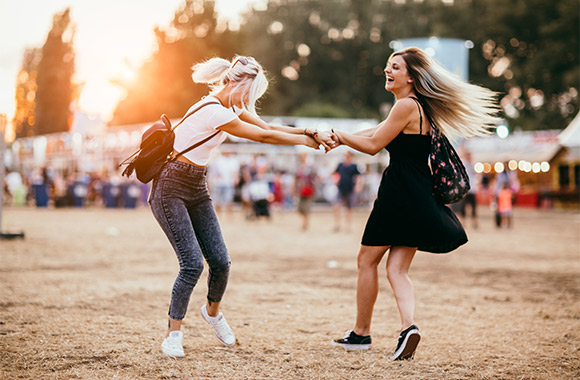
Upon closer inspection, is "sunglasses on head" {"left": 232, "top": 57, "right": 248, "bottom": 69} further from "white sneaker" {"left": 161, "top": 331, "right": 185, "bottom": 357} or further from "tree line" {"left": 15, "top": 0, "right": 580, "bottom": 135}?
"tree line" {"left": 15, "top": 0, "right": 580, "bottom": 135}

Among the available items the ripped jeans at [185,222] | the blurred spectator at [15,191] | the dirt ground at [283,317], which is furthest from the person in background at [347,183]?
the blurred spectator at [15,191]

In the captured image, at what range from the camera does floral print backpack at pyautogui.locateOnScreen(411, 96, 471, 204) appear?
4438mm

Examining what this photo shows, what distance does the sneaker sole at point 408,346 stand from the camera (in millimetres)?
4375

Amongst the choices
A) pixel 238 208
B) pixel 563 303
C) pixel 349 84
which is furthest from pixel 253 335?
pixel 349 84

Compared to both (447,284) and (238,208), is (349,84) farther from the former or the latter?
(447,284)

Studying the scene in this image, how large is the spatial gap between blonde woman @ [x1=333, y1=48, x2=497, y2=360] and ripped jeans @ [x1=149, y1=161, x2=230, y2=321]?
1.07m

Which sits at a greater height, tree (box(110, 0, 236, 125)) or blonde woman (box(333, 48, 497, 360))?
tree (box(110, 0, 236, 125))

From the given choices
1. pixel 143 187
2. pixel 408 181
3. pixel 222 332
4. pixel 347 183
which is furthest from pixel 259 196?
pixel 408 181

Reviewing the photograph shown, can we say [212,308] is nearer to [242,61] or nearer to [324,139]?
[324,139]

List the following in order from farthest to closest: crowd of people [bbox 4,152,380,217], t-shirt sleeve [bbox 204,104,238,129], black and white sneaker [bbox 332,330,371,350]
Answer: crowd of people [bbox 4,152,380,217]
black and white sneaker [bbox 332,330,371,350]
t-shirt sleeve [bbox 204,104,238,129]

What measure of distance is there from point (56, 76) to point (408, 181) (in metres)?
65.2

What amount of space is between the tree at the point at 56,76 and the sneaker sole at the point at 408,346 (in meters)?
64.6

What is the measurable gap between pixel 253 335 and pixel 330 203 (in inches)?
1039

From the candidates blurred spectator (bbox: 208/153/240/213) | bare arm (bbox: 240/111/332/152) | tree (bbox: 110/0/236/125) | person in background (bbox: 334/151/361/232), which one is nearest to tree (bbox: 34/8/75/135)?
tree (bbox: 110/0/236/125)
